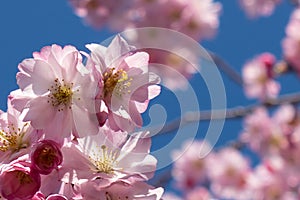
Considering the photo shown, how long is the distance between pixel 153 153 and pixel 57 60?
253 millimetres

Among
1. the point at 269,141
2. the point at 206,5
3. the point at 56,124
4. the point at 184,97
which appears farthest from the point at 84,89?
the point at 269,141

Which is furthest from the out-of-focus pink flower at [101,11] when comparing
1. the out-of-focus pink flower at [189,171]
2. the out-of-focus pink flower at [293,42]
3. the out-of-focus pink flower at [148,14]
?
the out-of-focus pink flower at [189,171]

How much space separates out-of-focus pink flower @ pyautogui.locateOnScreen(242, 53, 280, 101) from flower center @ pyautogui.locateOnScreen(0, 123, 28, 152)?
3942mm

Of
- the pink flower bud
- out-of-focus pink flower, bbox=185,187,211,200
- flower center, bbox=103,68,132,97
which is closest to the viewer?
the pink flower bud

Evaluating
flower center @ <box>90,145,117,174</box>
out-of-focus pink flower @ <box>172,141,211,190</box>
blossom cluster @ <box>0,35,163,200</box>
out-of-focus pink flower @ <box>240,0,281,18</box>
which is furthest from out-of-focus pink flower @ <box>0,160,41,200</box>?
out-of-focus pink flower @ <box>172,141,211,190</box>

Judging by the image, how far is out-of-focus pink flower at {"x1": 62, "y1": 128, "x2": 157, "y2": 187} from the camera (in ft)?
3.19

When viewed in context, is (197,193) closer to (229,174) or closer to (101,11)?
(229,174)

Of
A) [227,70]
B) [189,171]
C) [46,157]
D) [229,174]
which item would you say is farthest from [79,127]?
[189,171]

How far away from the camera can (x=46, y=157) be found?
92cm

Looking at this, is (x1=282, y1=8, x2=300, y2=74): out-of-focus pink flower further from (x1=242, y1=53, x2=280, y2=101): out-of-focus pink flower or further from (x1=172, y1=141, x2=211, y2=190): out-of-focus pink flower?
(x1=172, y1=141, x2=211, y2=190): out-of-focus pink flower

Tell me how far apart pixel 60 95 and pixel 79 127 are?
94 millimetres

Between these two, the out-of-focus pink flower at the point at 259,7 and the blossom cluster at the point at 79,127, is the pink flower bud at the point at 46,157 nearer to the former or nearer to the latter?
the blossom cluster at the point at 79,127

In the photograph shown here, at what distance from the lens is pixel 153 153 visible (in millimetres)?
1123

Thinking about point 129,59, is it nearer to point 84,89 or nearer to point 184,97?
point 84,89
